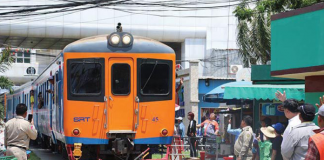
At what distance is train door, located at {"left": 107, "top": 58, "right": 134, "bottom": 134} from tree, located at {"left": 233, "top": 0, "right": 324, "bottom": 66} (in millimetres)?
9290

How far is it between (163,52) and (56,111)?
320 centimetres

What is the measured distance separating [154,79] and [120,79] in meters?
0.77

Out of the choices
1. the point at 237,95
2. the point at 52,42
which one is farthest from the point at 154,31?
the point at 237,95

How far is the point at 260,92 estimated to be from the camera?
15.1m

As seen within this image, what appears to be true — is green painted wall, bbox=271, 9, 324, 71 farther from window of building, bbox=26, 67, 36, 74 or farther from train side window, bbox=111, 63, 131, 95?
window of building, bbox=26, 67, 36, 74

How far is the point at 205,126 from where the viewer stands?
19266 millimetres

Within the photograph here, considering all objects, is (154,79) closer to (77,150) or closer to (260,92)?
(77,150)

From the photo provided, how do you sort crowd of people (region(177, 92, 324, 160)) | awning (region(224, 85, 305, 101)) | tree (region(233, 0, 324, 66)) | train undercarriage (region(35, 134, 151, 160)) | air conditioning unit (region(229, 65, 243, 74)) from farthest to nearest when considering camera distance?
air conditioning unit (region(229, 65, 243, 74)), tree (region(233, 0, 324, 66)), awning (region(224, 85, 305, 101)), train undercarriage (region(35, 134, 151, 160)), crowd of people (region(177, 92, 324, 160))

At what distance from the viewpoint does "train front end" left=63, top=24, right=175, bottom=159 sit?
1250 cm

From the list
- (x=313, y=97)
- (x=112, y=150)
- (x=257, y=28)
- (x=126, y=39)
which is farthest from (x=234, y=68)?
(x=313, y=97)

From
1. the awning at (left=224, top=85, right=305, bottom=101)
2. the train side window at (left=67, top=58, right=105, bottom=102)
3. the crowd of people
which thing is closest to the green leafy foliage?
the train side window at (left=67, top=58, right=105, bottom=102)

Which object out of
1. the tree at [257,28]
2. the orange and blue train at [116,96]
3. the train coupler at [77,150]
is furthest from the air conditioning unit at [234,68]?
the train coupler at [77,150]

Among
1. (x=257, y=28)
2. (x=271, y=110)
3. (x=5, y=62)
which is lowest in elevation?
(x=271, y=110)

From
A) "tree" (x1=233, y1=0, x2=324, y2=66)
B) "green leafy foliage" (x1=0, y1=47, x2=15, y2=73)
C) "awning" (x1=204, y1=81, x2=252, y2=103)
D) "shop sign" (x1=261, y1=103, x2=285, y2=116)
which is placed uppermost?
"tree" (x1=233, y1=0, x2=324, y2=66)
